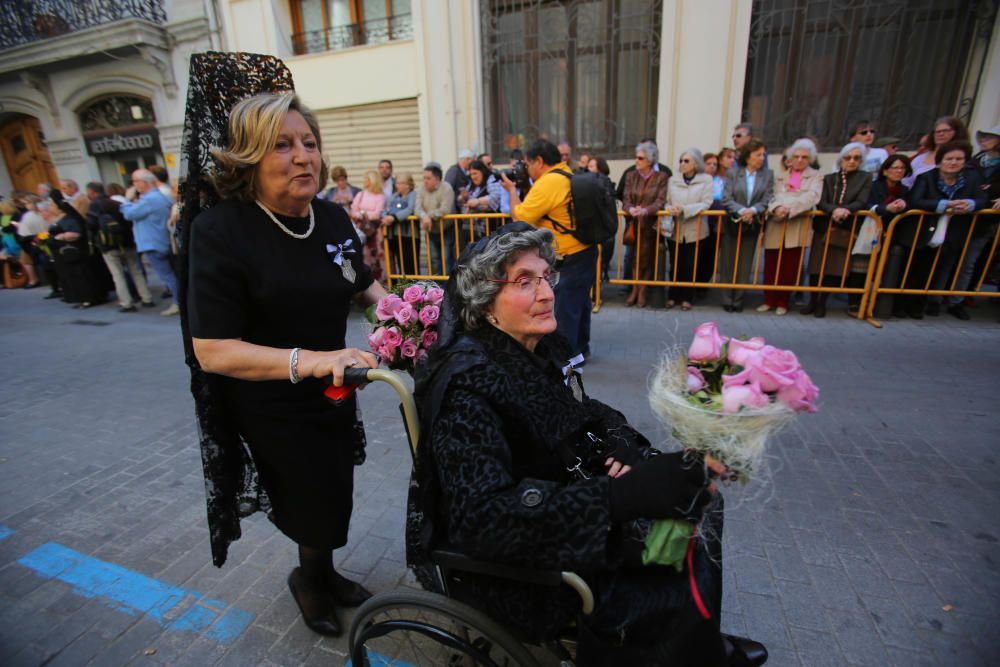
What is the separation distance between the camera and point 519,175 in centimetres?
627

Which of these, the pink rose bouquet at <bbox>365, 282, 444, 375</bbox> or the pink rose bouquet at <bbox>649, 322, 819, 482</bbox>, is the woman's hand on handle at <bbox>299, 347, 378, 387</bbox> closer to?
the pink rose bouquet at <bbox>365, 282, 444, 375</bbox>

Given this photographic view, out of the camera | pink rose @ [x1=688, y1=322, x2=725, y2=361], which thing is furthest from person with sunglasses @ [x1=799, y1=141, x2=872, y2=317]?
pink rose @ [x1=688, y1=322, x2=725, y2=361]

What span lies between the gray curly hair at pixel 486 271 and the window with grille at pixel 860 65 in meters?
8.25

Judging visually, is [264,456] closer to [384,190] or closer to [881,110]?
[384,190]

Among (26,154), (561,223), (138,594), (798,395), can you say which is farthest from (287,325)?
(26,154)

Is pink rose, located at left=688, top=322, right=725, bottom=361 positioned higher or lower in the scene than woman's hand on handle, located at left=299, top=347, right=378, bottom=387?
higher

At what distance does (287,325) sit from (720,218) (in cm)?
573

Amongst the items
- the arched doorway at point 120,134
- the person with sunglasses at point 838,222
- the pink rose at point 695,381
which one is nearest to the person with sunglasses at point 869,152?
the person with sunglasses at point 838,222

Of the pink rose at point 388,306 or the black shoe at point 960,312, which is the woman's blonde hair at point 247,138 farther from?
the black shoe at point 960,312

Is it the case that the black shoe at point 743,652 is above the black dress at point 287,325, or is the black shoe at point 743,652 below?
below

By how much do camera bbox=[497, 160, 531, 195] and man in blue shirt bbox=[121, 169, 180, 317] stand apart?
5011 mm

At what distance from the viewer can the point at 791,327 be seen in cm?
577

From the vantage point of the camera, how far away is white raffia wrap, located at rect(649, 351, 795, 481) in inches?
47.3

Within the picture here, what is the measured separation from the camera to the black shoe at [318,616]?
88.3 inches
